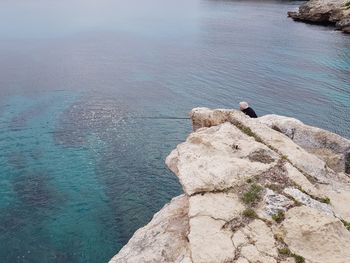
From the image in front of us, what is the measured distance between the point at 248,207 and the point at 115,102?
1178 inches

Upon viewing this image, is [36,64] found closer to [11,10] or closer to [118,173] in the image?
[118,173]

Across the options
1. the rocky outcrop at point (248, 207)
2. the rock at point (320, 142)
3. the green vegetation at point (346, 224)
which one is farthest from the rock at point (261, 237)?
the rock at point (320, 142)

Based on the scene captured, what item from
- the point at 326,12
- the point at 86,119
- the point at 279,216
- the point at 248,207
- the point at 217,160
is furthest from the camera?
the point at 326,12

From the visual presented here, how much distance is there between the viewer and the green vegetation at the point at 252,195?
14820mm

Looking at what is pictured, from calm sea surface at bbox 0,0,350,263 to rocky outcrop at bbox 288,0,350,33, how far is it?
4875 mm

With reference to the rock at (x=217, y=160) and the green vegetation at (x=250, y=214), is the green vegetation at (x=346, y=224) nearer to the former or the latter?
the green vegetation at (x=250, y=214)

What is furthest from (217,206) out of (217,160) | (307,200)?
(307,200)

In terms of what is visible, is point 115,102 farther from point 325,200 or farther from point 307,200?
point 307,200

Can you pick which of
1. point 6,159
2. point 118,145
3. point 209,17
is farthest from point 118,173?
point 209,17

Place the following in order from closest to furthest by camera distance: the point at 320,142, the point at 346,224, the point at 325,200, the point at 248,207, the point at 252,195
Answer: the point at 346,224 < the point at 248,207 < the point at 252,195 < the point at 325,200 < the point at 320,142

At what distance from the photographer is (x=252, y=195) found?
1494 cm

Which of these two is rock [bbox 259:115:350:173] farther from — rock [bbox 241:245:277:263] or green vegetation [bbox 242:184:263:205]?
rock [bbox 241:245:277:263]

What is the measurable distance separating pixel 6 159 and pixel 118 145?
844 cm

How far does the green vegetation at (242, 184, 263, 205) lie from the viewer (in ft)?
48.6
